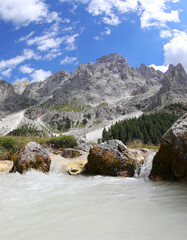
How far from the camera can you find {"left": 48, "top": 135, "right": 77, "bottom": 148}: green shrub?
23.0 meters

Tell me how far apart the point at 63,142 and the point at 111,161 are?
1143 cm

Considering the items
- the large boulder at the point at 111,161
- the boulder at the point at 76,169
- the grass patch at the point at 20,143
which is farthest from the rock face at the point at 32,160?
the grass patch at the point at 20,143

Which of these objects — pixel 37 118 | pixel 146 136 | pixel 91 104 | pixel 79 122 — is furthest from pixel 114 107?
pixel 146 136

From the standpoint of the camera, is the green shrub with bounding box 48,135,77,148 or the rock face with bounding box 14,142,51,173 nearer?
the rock face with bounding box 14,142,51,173

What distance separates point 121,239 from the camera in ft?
9.55

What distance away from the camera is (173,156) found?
8922 millimetres

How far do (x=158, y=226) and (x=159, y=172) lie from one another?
6.90 metres

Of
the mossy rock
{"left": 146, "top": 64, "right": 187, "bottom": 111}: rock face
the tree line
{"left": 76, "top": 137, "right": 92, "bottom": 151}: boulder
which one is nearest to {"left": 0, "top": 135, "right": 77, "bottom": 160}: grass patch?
{"left": 76, "top": 137, "right": 92, "bottom": 151}: boulder

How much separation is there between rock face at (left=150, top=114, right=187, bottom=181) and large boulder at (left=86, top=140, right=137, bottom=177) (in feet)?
9.93

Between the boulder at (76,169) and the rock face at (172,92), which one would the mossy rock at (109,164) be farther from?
the rock face at (172,92)

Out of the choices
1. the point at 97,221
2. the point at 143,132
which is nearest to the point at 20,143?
the point at 97,221

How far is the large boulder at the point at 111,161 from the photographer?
12977 mm

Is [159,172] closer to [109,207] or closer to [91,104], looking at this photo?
[109,207]

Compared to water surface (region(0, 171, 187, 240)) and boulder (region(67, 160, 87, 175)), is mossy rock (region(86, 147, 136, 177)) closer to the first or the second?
boulder (region(67, 160, 87, 175))
